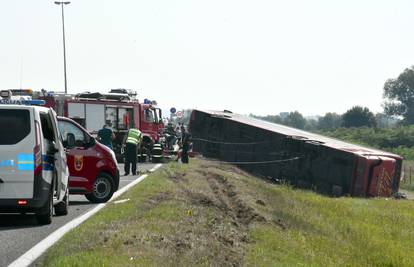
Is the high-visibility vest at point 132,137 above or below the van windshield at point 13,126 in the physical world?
below

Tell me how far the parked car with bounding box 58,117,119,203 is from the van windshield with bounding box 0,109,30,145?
13.6 ft

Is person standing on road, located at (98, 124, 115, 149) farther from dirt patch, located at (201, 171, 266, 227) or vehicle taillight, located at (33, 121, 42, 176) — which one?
vehicle taillight, located at (33, 121, 42, 176)

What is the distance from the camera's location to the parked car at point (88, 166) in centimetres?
1539

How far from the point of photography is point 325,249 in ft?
41.9

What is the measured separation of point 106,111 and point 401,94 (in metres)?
143

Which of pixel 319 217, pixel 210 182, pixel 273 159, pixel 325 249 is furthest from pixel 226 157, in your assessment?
pixel 325 249

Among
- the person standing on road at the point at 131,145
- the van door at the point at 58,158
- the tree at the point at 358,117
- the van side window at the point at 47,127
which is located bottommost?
the tree at the point at 358,117

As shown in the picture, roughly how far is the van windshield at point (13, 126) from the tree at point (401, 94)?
518 ft

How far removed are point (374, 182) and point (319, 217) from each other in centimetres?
1104

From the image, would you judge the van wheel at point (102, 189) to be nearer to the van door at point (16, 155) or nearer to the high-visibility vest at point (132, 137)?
the van door at point (16, 155)

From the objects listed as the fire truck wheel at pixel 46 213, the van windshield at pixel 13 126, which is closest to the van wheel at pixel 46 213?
the fire truck wheel at pixel 46 213

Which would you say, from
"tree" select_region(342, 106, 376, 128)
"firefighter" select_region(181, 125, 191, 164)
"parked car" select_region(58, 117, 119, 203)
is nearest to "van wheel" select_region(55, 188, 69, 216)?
"parked car" select_region(58, 117, 119, 203)

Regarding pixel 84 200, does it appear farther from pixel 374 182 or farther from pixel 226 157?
pixel 226 157

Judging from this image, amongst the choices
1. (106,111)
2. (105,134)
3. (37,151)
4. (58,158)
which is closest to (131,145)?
(105,134)
